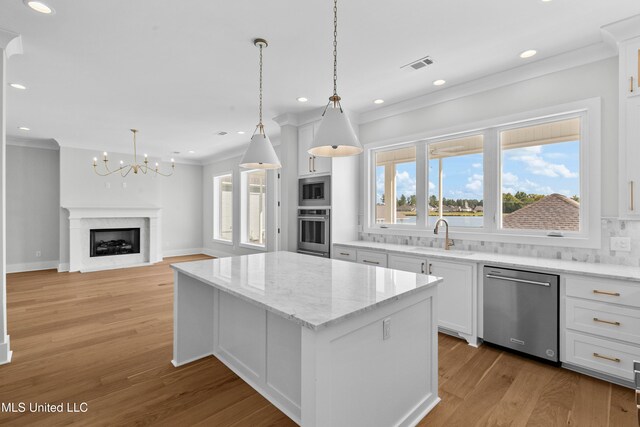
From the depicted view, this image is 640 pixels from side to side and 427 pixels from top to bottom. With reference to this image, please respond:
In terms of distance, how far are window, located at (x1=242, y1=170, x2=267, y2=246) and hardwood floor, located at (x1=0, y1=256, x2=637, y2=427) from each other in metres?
3.74

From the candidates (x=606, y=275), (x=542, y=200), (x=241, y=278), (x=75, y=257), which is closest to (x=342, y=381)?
(x=241, y=278)

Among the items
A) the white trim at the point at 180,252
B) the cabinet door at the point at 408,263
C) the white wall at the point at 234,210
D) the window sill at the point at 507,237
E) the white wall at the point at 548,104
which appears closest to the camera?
the white wall at the point at 548,104

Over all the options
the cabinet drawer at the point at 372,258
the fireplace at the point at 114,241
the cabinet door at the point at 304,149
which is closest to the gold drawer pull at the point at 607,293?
the cabinet drawer at the point at 372,258

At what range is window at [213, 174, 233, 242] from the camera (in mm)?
8156

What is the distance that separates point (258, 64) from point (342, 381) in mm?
2877

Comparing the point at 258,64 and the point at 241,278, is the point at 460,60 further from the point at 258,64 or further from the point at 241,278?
the point at 241,278

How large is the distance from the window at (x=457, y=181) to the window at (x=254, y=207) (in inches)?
162

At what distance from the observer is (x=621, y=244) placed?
2568 mm

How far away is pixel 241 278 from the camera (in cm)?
197

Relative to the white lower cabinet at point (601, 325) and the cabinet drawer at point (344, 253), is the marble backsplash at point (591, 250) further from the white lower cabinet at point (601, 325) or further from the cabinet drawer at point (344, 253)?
the cabinet drawer at point (344, 253)

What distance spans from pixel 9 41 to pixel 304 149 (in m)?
3.17

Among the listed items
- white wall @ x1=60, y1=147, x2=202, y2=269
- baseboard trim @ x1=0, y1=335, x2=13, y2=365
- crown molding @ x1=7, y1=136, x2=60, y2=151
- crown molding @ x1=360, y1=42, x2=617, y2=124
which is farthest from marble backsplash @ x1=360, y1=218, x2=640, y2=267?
crown molding @ x1=7, y1=136, x2=60, y2=151

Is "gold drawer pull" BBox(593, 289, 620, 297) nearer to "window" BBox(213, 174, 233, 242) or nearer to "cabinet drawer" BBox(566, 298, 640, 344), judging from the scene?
"cabinet drawer" BBox(566, 298, 640, 344)

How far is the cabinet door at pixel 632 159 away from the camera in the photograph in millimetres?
2361
